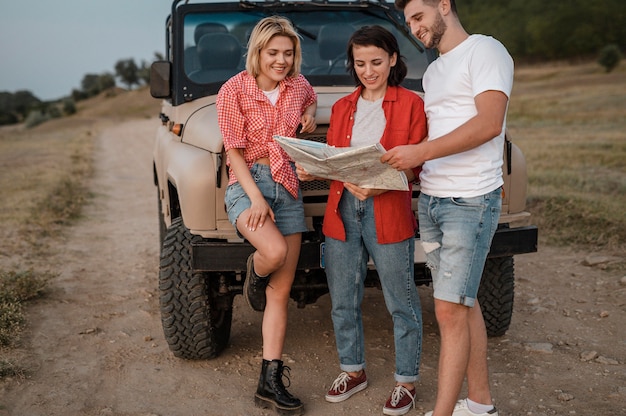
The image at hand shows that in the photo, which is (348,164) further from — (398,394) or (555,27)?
(555,27)

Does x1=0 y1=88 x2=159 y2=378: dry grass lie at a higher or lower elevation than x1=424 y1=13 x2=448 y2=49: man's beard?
lower

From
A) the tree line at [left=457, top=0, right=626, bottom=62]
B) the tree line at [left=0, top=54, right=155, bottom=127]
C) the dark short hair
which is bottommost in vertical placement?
the tree line at [left=0, top=54, right=155, bottom=127]

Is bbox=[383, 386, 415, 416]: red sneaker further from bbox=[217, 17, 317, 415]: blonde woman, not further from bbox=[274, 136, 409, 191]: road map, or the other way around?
bbox=[274, 136, 409, 191]: road map

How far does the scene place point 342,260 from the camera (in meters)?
3.55

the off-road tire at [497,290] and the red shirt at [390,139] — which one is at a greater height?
the red shirt at [390,139]

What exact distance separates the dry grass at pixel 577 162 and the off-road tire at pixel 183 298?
4034 mm

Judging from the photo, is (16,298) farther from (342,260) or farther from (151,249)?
(342,260)

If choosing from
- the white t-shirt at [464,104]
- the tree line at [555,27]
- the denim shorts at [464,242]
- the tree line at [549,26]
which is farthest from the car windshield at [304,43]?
the tree line at [555,27]

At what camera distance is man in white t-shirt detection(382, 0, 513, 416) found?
2842 mm

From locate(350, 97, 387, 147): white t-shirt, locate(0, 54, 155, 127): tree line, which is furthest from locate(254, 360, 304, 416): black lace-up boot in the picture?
locate(0, 54, 155, 127): tree line

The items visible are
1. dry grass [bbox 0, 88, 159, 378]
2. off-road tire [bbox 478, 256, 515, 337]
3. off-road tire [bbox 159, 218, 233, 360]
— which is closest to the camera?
off-road tire [bbox 159, 218, 233, 360]

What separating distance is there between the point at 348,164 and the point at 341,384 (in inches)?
48.8

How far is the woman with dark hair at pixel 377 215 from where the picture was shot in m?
3.30

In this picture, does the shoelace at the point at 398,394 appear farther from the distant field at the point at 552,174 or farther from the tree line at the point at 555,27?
the tree line at the point at 555,27
